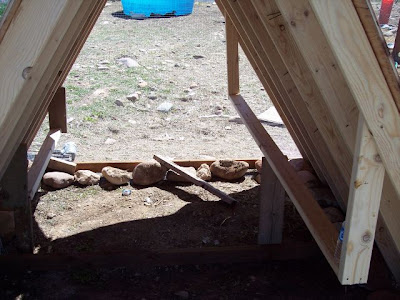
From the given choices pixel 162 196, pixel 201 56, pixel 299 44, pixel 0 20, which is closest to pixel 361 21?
pixel 299 44

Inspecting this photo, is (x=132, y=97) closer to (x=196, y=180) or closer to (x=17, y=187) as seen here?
(x=196, y=180)

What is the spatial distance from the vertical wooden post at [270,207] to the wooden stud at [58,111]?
2.04 m

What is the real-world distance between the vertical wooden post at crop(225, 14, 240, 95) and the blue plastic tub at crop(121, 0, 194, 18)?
302 inches

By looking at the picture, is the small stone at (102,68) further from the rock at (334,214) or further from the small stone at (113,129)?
the rock at (334,214)

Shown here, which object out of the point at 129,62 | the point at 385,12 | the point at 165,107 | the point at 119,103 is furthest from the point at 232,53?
the point at 385,12

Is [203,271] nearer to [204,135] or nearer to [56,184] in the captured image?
[56,184]

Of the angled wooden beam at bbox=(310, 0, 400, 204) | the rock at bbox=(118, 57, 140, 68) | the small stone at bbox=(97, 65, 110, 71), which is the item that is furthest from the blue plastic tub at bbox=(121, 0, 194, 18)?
the angled wooden beam at bbox=(310, 0, 400, 204)

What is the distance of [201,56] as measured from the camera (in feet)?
31.4

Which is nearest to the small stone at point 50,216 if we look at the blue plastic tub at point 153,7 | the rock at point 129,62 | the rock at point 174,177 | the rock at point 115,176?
the rock at point 115,176

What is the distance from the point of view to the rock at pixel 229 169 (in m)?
5.37

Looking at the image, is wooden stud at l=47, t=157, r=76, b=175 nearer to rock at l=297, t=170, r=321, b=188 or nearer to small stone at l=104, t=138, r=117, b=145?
small stone at l=104, t=138, r=117, b=145

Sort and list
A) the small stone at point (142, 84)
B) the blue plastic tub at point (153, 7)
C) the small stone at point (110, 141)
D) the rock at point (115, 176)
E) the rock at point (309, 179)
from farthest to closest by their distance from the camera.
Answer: the blue plastic tub at point (153, 7) → the small stone at point (142, 84) → the small stone at point (110, 141) → the rock at point (115, 176) → the rock at point (309, 179)

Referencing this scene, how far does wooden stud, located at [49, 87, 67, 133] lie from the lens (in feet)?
16.8

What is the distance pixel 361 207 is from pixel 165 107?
5.13 m
